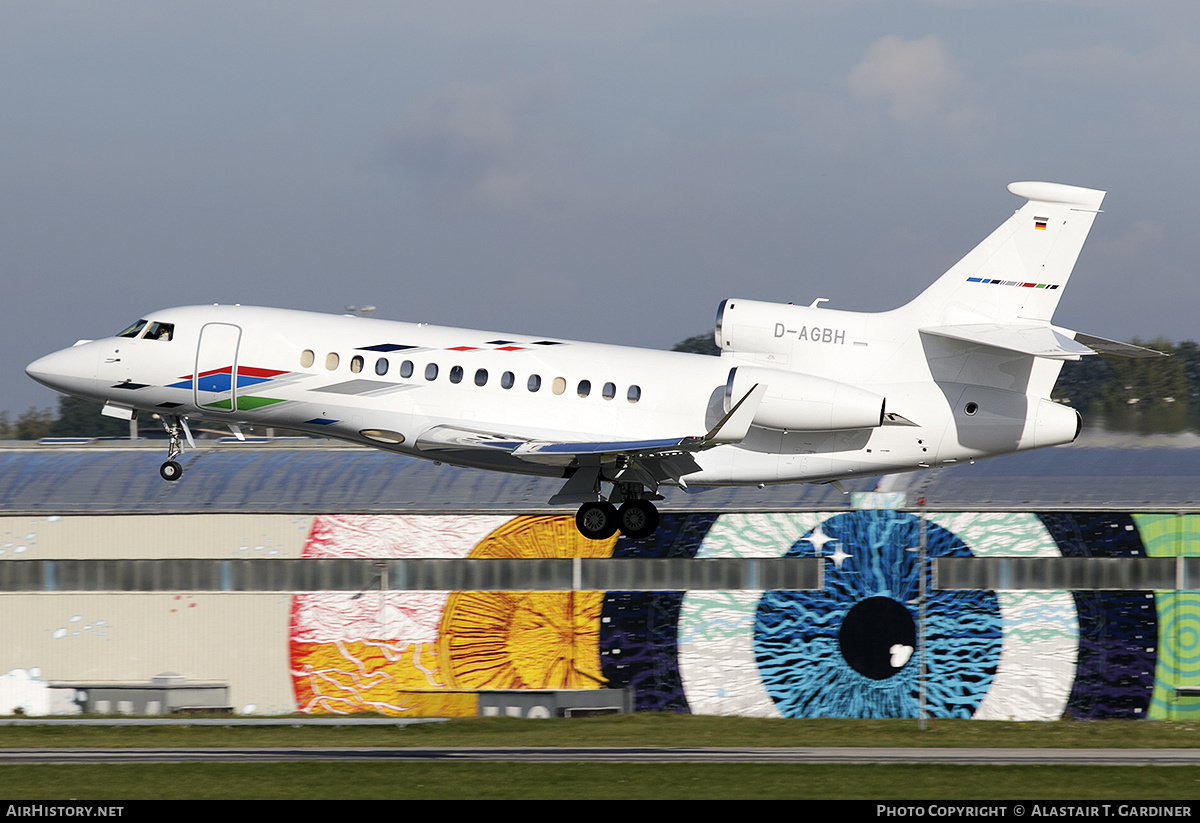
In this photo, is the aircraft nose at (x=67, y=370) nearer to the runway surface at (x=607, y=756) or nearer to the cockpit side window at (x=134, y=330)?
the cockpit side window at (x=134, y=330)

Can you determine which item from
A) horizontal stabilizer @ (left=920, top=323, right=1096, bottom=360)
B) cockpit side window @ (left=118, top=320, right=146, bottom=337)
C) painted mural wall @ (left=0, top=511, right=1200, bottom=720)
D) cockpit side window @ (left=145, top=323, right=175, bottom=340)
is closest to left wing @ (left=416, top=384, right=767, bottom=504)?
horizontal stabilizer @ (left=920, top=323, right=1096, bottom=360)

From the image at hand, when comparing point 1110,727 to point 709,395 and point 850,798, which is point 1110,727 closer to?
point 850,798

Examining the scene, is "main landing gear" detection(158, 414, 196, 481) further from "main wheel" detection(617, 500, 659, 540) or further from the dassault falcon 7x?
"main wheel" detection(617, 500, 659, 540)

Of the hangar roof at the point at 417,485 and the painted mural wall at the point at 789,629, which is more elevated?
the hangar roof at the point at 417,485

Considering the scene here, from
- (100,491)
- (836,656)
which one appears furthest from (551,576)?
(100,491)

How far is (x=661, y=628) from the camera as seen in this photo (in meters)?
46.1

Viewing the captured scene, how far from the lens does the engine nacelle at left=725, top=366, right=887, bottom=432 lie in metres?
27.2

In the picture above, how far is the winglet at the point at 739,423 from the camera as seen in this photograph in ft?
83.9

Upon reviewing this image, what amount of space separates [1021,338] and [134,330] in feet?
Answer: 57.8

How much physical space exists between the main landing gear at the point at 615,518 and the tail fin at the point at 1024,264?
6.71 m

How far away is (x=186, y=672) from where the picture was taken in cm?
4753

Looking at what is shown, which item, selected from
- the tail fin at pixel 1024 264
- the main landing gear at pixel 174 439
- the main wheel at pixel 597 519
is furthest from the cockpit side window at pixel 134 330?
the tail fin at pixel 1024 264

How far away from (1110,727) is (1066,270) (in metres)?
21.0

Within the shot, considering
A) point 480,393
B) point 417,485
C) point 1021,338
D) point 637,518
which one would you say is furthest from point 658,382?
point 417,485
